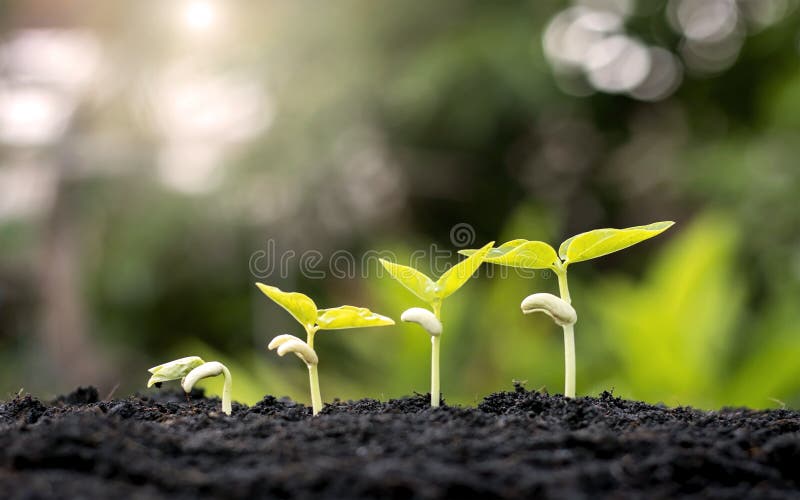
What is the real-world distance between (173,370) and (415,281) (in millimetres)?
364

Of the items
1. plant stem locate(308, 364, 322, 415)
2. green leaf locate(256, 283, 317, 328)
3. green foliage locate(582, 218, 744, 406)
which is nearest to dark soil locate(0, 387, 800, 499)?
plant stem locate(308, 364, 322, 415)

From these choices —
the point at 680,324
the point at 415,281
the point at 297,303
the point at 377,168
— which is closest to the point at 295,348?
the point at 297,303

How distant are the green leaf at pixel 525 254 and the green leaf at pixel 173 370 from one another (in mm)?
423

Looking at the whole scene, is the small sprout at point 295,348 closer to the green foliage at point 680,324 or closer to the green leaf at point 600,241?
the green leaf at point 600,241

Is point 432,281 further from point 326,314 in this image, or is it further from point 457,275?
point 326,314

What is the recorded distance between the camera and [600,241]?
0.96 metres

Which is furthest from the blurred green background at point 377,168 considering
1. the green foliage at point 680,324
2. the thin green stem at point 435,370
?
the thin green stem at point 435,370

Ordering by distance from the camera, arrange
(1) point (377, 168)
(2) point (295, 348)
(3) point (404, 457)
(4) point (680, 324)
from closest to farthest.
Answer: (3) point (404, 457)
(2) point (295, 348)
(4) point (680, 324)
(1) point (377, 168)

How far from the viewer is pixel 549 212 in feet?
15.0

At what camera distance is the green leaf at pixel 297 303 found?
0.94 metres

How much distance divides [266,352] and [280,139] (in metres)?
1.29

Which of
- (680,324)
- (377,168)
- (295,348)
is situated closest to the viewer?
(295,348)

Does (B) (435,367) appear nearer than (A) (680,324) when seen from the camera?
Yes

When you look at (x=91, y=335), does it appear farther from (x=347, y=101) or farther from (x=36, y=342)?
(x=347, y=101)
